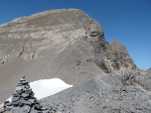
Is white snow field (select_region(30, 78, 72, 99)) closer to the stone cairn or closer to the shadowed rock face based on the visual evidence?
the shadowed rock face

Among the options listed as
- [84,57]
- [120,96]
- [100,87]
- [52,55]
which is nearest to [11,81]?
[52,55]

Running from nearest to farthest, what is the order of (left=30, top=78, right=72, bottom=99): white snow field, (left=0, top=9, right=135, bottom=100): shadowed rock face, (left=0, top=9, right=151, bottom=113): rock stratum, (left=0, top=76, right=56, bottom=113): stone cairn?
1. (left=0, top=76, right=56, bottom=113): stone cairn
2. (left=30, top=78, right=72, bottom=99): white snow field
3. (left=0, top=9, right=151, bottom=113): rock stratum
4. (left=0, top=9, right=135, bottom=100): shadowed rock face

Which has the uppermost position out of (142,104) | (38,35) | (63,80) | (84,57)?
(38,35)

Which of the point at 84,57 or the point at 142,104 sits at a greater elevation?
the point at 84,57

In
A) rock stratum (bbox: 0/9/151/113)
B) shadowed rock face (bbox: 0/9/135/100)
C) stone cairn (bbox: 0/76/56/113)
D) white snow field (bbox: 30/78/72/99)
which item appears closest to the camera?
stone cairn (bbox: 0/76/56/113)

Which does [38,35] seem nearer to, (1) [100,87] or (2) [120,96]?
(1) [100,87]

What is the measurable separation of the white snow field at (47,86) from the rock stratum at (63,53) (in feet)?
5.82

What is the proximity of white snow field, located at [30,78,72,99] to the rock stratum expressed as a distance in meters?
1.77

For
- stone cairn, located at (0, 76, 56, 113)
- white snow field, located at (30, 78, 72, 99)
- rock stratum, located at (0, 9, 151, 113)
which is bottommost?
stone cairn, located at (0, 76, 56, 113)

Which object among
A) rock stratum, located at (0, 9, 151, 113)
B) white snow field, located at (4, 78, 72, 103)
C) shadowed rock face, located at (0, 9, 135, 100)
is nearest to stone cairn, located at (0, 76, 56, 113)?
rock stratum, located at (0, 9, 151, 113)

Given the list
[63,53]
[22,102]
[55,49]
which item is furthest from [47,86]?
[22,102]

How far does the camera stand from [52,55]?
60.2m

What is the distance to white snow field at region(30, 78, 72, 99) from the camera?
47031 millimetres

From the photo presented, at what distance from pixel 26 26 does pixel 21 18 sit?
3.58 metres
